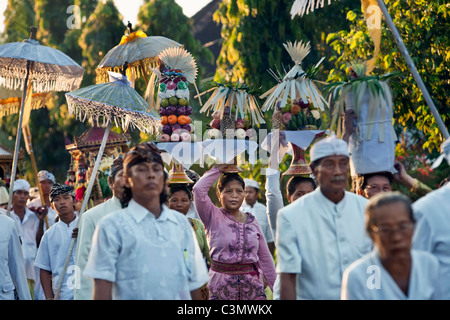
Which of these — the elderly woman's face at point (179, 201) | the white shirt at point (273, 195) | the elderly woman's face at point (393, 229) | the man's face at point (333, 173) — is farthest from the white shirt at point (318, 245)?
the elderly woman's face at point (179, 201)

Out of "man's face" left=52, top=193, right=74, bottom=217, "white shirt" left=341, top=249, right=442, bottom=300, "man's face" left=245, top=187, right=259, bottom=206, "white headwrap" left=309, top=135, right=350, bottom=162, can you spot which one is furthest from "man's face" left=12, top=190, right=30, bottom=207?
"white shirt" left=341, top=249, right=442, bottom=300

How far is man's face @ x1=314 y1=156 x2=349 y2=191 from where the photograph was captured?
15.9ft

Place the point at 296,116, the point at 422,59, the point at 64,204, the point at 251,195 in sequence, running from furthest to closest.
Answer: the point at 251,195
the point at 422,59
the point at 64,204
the point at 296,116

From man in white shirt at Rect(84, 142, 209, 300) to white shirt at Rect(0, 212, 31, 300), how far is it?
200 cm

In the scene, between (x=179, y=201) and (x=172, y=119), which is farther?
(x=179, y=201)

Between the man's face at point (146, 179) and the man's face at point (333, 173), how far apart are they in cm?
100

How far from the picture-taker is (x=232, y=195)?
7.33m

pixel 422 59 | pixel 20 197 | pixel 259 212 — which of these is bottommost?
pixel 259 212

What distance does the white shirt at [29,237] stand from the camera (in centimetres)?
1086

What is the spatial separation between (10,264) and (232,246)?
1.95 m

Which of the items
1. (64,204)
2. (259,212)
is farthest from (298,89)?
(259,212)

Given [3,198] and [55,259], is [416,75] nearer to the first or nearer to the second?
[55,259]

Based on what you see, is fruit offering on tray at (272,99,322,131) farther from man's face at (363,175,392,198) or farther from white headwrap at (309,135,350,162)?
white headwrap at (309,135,350,162)
